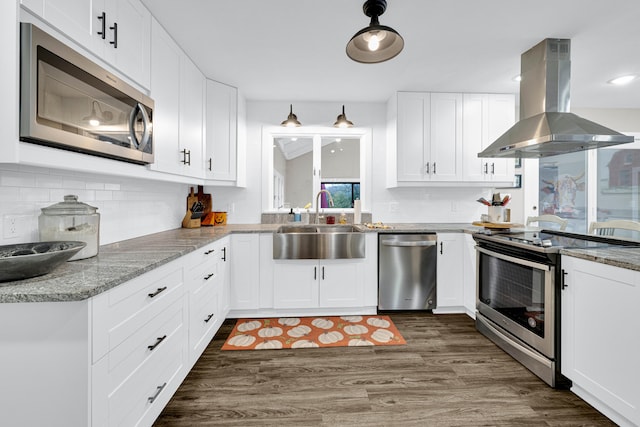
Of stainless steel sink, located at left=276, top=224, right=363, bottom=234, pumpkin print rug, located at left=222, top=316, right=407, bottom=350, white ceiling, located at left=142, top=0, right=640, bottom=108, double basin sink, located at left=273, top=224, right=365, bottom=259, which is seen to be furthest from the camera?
stainless steel sink, located at left=276, top=224, right=363, bottom=234

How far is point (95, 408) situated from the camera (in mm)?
1012

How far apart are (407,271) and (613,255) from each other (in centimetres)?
156

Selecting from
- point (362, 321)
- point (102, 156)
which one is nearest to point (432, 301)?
point (362, 321)

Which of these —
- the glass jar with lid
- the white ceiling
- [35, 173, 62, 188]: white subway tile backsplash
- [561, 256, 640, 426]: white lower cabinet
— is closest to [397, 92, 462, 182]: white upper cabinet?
the white ceiling

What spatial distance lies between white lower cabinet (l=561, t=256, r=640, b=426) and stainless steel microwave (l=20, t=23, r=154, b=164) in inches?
104

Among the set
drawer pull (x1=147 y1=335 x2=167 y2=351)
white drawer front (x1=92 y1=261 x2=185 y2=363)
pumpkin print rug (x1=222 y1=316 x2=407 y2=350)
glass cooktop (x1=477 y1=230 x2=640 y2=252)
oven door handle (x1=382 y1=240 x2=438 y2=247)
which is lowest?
pumpkin print rug (x1=222 y1=316 x2=407 y2=350)

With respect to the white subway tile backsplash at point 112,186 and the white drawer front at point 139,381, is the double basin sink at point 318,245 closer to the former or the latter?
the white drawer front at point 139,381

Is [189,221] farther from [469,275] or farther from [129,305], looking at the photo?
[469,275]

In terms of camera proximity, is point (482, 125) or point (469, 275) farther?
point (482, 125)

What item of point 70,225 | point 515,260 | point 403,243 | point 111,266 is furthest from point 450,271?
point 70,225

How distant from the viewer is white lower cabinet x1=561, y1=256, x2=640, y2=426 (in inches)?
54.5

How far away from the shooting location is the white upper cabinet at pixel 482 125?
10.6 feet

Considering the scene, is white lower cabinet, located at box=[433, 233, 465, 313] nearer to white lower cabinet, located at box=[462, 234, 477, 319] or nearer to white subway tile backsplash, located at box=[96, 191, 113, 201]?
white lower cabinet, located at box=[462, 234, 477, 319]

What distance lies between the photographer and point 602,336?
151 cm
